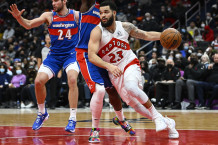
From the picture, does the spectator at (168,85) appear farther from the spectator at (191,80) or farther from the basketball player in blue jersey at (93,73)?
the basketball player in blue jersey at (93,73)

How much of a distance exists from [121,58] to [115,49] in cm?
14

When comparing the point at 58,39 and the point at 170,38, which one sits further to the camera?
the point at 58,39

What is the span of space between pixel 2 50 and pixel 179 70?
35.0 feet

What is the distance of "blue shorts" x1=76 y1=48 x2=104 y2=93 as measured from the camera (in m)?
5.10

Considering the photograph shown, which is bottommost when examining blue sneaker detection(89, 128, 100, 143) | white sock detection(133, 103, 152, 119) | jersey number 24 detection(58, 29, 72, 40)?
blue sneaker detection(89, 128, 100, 143)

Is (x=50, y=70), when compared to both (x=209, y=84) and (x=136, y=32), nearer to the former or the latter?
(x=136, y=32)

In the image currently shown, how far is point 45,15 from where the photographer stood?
621 cm

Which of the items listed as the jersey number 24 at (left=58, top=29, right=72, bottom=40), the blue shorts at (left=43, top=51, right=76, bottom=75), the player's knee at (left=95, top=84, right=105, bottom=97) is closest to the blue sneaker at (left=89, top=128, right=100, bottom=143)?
the player's knee at (left=95, top=84, right=105, bottom=97)

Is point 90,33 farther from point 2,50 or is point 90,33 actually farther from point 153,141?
point 2,50

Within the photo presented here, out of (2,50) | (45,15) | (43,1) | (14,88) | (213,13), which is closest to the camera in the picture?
(45,15)

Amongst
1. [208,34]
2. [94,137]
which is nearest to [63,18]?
[94,137]

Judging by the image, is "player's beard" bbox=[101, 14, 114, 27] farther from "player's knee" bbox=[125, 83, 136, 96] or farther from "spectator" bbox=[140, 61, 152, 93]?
"spectator" bbox=[140, 61, 152, 93]

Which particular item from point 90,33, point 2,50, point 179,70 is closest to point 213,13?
point 179,70

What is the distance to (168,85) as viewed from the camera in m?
11.6
